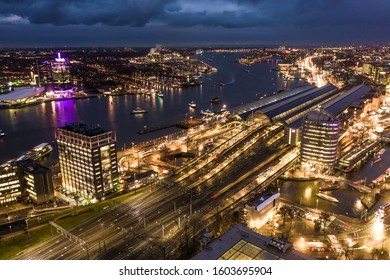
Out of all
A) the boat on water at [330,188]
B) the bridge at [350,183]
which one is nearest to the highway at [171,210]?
the bridge at [350,183]

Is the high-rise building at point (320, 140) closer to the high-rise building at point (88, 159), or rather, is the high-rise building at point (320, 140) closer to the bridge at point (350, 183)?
the bridge at point (350, 183)

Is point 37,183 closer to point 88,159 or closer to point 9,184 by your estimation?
point 9,184

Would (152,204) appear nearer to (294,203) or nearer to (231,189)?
(231,189)

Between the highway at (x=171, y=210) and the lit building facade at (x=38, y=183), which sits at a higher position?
the lit building facade at (x=38, y=183)

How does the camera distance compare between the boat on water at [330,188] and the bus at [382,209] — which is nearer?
the bus at [382,209]

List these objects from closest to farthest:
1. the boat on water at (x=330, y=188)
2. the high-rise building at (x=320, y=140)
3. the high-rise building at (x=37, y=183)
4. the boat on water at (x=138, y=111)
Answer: the high-rise building at (x=37, y=183)
the boat on water at (x=330, y=188)
the high-rise building at (x=320, y=140)
the boat on water at (x=138, y=111)

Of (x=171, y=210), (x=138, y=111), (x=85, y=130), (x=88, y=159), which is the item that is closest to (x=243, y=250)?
(x=171, y=210)
